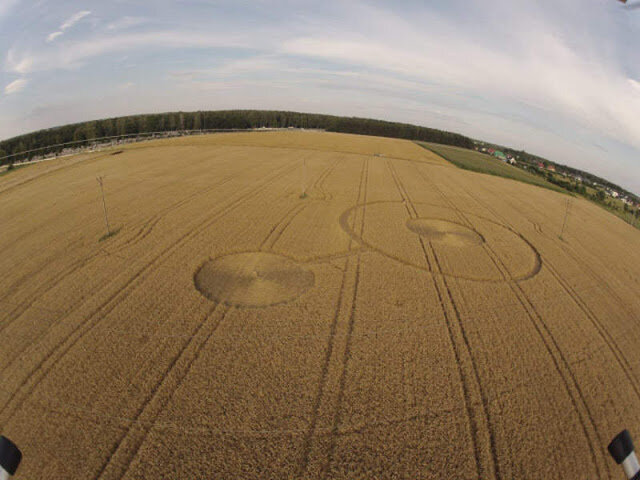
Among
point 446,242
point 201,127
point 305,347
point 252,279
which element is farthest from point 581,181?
point 201,127

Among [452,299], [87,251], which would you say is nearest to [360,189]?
[452,299]

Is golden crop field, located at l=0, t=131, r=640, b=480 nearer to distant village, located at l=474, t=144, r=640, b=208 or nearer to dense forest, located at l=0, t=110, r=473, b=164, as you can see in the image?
distant village, located at l=474, t=144, r=640, b=208

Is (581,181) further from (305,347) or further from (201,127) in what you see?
(201,127)

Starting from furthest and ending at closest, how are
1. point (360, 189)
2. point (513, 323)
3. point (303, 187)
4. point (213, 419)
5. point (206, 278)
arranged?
point (360, 189), point (303, 187), point (206, 278), point (513, 323), point (213, 419)

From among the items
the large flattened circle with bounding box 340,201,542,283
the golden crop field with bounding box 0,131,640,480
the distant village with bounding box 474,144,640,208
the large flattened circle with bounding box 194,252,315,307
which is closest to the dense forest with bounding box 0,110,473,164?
the distant village with bounding box 474,144,640,208

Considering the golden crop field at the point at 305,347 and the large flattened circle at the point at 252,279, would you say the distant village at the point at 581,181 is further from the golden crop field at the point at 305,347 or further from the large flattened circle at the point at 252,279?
the large flattened circle at the point at 252,279

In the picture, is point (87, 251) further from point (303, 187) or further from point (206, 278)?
point (303, 187)
